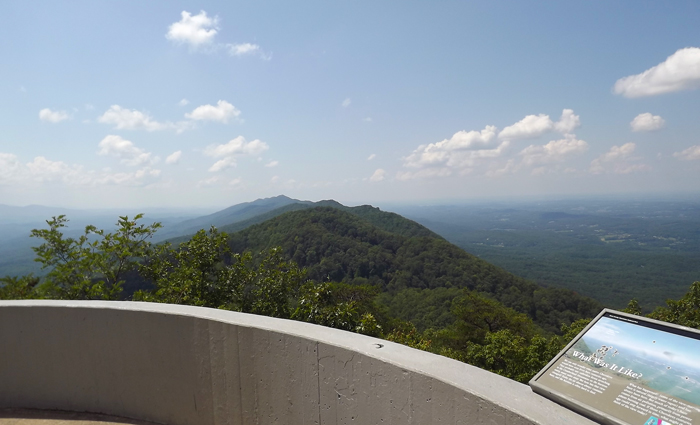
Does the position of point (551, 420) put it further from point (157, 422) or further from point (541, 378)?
point (157, 422)

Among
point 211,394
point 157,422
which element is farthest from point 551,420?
point 157,422

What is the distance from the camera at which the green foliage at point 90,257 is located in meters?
5.92

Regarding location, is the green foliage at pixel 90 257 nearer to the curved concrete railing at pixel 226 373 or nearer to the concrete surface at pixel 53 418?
the concrete surface at pixel 53 418

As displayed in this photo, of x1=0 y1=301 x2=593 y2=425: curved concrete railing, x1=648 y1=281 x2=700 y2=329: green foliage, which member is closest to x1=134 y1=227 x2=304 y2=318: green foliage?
x1=0 y1=301 x2=593 y2=425: curved concrete railing

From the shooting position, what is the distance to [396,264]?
226 feet

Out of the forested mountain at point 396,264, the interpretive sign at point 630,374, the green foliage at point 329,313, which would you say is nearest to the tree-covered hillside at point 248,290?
the green foliage at point 329,313

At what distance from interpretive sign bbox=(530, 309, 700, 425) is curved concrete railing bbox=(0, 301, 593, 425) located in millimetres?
109

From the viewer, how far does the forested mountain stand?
4953cm

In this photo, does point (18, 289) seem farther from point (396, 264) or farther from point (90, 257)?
point (396, 264)

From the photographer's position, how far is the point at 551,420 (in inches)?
59.6

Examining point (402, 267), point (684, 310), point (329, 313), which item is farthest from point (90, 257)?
point (402, 267)

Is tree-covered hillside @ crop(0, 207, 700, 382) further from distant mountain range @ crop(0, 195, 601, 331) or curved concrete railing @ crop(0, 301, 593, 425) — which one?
distant mountain range @ crop(0, 195, 601, 331)

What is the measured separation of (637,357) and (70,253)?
25.9 ft

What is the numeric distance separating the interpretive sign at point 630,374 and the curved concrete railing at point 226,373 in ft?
0.36
